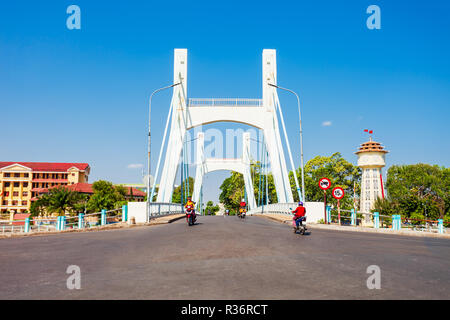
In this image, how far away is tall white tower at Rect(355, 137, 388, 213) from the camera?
46.5 meters

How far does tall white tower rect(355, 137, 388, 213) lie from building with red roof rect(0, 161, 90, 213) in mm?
57347

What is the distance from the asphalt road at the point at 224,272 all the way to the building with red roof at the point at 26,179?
242ft

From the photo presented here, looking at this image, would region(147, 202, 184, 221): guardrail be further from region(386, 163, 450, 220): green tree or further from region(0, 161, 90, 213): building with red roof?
region(0, 161, 90, 213): building with red roof

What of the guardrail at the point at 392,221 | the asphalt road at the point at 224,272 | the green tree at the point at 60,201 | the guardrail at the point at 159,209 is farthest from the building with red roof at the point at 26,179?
the asphalt road at the point at 224,272

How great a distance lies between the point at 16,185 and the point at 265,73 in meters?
66.9

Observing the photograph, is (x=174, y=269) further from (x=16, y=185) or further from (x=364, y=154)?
(x=16, y=185)

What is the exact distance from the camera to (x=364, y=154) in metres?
47.0

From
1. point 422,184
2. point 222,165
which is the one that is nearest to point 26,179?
point 222,165

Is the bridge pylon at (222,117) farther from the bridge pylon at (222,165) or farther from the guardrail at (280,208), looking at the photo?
the bridge pylon at (222,165)

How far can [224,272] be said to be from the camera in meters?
5.96

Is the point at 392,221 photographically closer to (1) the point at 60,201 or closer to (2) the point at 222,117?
(2) the point at 222,117

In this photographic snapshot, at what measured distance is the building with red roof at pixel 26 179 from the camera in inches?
3000

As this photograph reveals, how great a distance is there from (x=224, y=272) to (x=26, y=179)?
81.5 metres
